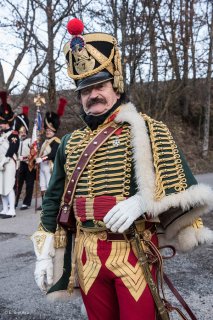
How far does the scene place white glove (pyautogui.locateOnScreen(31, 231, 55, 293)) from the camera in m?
2.29

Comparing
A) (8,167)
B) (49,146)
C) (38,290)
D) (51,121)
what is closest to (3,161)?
(8,167)

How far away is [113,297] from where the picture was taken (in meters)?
2.17

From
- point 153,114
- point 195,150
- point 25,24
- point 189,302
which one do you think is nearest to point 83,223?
point 189,302

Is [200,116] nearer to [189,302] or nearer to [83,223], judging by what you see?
[189,302]

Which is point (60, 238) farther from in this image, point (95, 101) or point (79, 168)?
point (95, 101)

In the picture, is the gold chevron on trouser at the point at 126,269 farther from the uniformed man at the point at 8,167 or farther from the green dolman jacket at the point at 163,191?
the uniformed man at the point at 8,167

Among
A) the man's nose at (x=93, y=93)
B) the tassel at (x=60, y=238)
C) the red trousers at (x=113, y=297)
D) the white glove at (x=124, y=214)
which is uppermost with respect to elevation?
the man's nose at (x=93, y=93)

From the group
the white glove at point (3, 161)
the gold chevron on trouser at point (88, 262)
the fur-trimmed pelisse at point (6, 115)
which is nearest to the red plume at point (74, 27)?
the gold chevron on trouser at point (88, 262)

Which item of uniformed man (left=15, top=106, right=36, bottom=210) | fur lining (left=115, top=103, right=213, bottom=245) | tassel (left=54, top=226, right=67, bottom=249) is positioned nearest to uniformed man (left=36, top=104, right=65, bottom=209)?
uniformed man (left=15, top=106, right=36, bottom=210)

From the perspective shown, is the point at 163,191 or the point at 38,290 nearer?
the point at 163,191

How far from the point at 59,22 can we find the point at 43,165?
6900 millimetres

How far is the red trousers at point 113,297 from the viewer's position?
2.02m

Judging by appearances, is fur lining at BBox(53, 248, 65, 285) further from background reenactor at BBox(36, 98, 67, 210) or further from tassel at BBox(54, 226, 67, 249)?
background reenactor at BBox(36, 98, 67, 210)

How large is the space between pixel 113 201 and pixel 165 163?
→ 0.32 metres
